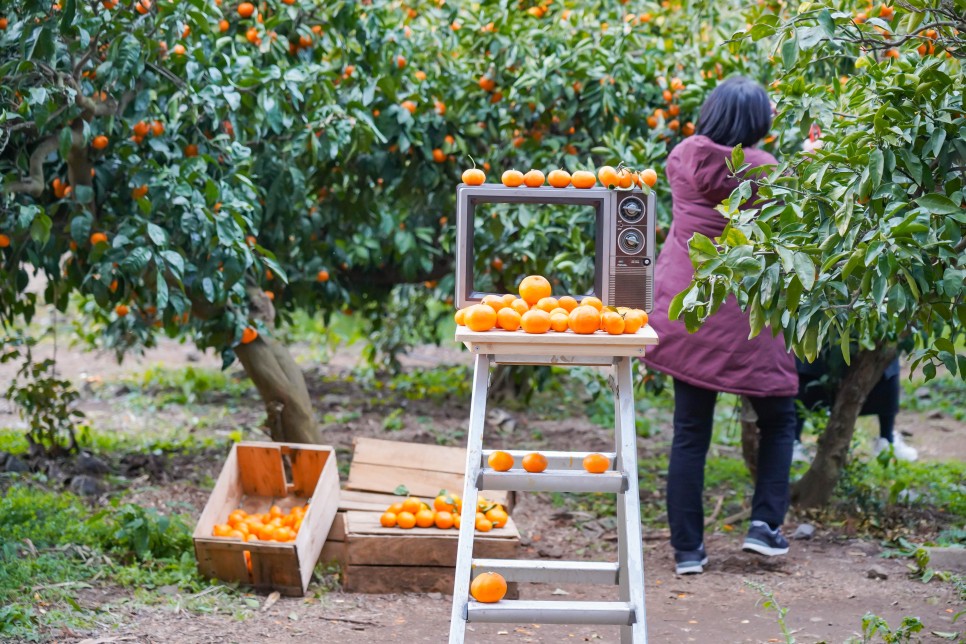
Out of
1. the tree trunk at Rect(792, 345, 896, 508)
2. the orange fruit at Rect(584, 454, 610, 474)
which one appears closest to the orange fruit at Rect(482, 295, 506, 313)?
the orange fruit at Rect(584, 454, 610, 474)

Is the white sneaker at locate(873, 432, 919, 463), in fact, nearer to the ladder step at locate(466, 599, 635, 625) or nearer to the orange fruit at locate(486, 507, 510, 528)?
the orange fruit at locate(486, 507, 510, 528)

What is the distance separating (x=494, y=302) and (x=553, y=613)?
0.80 metres

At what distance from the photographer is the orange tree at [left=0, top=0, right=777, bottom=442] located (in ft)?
11.3

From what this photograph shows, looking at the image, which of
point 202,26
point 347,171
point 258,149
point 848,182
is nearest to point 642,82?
point 347,171

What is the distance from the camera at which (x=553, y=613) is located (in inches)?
97.7

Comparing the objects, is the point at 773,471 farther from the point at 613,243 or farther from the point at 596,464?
the point at 613,243

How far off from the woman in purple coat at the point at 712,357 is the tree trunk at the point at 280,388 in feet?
5.51

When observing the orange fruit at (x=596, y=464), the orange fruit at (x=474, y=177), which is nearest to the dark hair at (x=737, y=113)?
the orange fruit at (x=474, y=177)

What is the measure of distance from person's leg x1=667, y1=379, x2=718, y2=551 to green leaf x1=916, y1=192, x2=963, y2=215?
4.83 ft

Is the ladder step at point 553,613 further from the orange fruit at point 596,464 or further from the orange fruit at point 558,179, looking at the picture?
the orange fruit at point 558,179

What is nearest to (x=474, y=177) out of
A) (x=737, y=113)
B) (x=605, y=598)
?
(x=737, y=113)

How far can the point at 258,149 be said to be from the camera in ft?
14.6

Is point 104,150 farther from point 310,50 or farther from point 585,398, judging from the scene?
point 585,398

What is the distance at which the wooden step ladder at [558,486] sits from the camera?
97.2 inches
